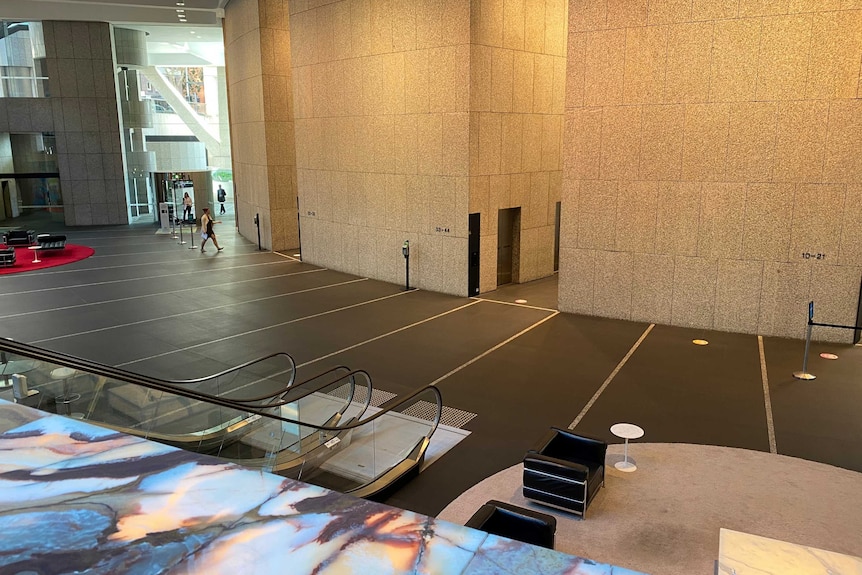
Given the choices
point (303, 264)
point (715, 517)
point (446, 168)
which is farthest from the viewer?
point (303, 264)

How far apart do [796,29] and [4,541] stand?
11.9 m

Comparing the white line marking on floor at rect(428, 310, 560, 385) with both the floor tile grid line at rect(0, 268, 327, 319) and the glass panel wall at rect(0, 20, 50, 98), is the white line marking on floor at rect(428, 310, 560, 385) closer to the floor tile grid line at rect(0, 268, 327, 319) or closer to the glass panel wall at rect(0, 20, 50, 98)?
the floor tile grid line at rect(0, 268, 327, 319)

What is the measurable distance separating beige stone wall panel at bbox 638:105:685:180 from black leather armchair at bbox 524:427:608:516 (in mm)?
6842

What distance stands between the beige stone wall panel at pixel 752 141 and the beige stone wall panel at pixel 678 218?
0.73 metres

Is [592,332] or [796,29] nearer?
[796,29]

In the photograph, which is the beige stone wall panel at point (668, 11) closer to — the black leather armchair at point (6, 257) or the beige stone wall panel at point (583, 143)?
the beige stone wall panel at point (583, 143)

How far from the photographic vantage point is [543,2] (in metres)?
14.8

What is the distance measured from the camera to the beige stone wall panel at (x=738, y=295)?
1115cm

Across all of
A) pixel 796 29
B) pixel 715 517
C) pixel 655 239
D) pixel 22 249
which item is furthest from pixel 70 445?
pixel 22 249

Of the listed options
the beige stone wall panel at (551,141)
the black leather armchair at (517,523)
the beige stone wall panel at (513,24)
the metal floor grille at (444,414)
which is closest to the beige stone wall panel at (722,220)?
the beige stone wall panel at (551,141)

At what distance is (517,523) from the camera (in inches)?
198

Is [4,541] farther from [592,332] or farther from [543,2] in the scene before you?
Result: [543,2]

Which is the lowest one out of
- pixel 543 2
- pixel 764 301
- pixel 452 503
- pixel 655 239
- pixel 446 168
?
pixel 452 503

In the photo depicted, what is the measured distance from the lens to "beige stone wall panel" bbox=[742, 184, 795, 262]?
10.7 m
